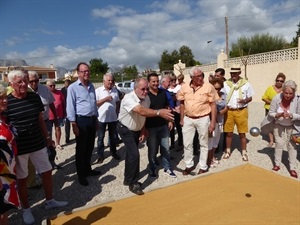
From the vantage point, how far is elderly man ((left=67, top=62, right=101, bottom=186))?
13.3 ft

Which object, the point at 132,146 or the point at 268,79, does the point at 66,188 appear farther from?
the point at 268,79

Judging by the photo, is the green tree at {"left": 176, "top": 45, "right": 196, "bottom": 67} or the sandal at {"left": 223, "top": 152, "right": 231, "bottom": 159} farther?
the green tree at {"left": 176, "top": 45, "right": 196, "bottom": 67}

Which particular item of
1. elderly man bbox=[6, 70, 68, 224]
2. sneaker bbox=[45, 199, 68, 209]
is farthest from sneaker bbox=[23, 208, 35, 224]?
sneaker bbox=[45, 199, 68, 209]

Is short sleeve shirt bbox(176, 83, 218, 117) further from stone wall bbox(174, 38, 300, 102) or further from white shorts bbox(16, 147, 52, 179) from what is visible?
stone wall bbox(174, 38, 300, 102)

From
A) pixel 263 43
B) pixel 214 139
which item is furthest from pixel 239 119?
pixel 263 43

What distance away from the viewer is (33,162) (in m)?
3.24

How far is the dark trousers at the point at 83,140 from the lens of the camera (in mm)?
A: 4152

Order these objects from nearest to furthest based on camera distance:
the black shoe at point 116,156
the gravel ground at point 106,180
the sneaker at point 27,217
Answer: the sneaker at point 27,217, the gravel ground at point 106,180, the black shoe at point 116,156

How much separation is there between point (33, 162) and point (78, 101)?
126cm

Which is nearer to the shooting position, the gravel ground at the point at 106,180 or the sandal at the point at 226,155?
the gravel ground at the point at 106,180

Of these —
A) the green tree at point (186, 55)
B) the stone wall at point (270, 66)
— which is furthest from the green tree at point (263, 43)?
the stone wall at point (270, 66)

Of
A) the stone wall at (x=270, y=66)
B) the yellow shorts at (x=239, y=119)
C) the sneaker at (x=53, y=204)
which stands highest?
the stone wall at (x=270, y=66)

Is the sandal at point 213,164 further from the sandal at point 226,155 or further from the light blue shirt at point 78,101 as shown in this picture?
the light blue shirt at point 78,101

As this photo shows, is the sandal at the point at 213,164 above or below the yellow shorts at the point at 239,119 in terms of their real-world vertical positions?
below
